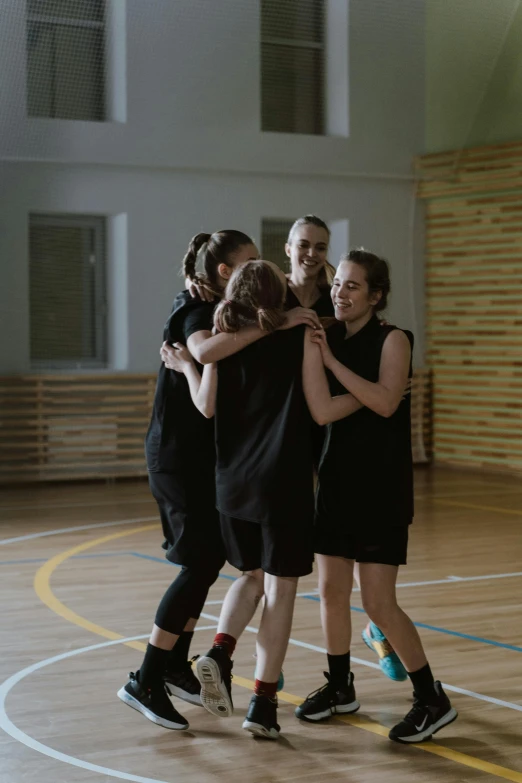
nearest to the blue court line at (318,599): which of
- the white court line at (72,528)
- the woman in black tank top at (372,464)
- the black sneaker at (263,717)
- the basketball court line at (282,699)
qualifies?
the white court line at (72,528)

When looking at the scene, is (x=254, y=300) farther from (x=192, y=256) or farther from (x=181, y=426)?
(x=181, y=426)

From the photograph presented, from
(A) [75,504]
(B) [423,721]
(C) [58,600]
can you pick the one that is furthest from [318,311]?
(A) [75,504]

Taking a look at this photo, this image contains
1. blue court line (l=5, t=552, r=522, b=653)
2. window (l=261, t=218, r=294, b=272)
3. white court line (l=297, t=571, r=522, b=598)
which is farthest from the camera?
window (l=261, t=218, r=294, b=272)

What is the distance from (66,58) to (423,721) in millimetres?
8454

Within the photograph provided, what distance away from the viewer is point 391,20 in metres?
11.3

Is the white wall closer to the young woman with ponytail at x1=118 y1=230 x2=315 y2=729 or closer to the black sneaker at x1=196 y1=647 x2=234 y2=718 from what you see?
the young woman with ponytail at x1=118 y1=230 x2=315 y2=729

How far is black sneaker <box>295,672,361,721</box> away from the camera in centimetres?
402

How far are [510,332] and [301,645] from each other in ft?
24.7

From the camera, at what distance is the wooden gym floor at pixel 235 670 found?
359cm

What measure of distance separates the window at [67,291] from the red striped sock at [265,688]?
312 inches

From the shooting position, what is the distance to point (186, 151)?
1155 cm

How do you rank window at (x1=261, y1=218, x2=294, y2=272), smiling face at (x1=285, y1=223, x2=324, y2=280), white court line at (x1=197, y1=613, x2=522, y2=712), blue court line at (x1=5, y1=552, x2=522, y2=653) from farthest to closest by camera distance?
1. window at (x1=261, y1=218, x2=294, y2=272)
2. blue court line at (x1=5, y1=552, x2=522, y2=653)
3. smiling face at (x1=285, y1=223, x2=324, y2=280)
4. white court line at (x1=197, y1=613, x2=522, y2=712)

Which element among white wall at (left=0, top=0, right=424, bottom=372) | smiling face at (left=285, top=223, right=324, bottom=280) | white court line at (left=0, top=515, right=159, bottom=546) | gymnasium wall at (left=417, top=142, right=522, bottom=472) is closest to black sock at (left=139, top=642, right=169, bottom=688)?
smiling face at (left=285, top=223, right=324, bottom=280)

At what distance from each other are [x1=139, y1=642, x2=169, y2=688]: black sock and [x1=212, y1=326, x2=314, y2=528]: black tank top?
538 millimetres
